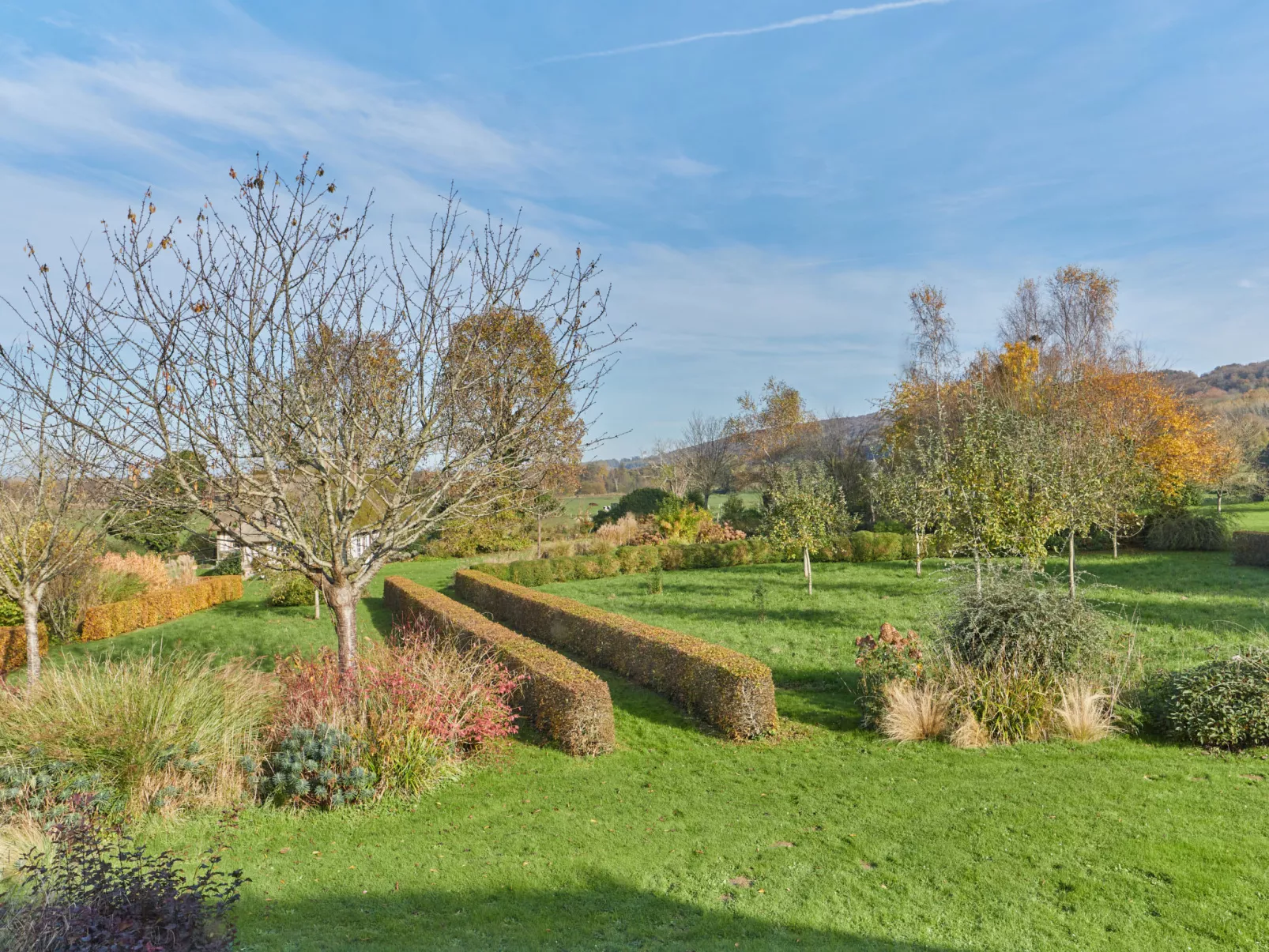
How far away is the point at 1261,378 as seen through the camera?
5803 centimetres

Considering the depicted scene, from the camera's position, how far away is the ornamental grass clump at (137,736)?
5559mm

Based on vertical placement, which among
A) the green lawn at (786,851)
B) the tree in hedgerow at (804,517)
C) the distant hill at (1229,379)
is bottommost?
the green lawn at (786,851)

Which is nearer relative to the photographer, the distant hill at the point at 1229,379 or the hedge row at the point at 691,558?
the hedge row at the point at 691,558

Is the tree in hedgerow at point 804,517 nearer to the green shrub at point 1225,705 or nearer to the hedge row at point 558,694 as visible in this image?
the hedge row at point 558,694

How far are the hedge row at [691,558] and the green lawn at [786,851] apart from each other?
12.4 metres

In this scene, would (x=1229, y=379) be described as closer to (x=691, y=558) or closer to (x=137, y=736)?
(x=691, y=558)

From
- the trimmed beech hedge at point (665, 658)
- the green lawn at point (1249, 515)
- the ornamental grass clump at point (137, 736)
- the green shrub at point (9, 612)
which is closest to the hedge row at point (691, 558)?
the trimmed beech hedge at point (665, 658)

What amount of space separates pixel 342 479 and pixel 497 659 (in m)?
3.29

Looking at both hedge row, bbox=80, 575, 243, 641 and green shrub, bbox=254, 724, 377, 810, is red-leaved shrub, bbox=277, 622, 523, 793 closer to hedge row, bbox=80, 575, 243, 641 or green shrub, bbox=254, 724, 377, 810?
green shrub, bbox=254, 724, 377, 810

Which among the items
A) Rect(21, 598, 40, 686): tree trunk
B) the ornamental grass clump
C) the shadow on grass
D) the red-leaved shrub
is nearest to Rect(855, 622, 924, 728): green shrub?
the red-leaved shrub

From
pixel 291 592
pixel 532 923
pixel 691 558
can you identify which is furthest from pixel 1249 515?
pixel 532 923

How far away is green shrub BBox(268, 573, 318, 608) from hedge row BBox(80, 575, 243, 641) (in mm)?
1878

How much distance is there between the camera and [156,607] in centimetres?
1588

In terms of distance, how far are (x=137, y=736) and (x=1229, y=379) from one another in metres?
79.0
